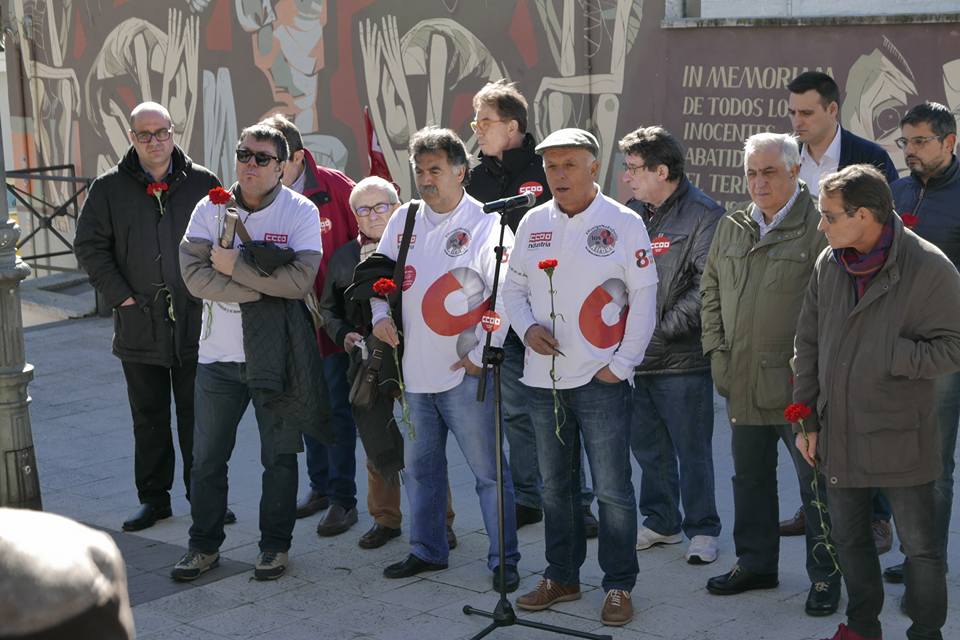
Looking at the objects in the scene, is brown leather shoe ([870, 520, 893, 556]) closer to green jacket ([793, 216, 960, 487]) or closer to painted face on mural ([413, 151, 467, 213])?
green jacket ([793, 216, 960, 487])

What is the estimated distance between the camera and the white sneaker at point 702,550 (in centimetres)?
611

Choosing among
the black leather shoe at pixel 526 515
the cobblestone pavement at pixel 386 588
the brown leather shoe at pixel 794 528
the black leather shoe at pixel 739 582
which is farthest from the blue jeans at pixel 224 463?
the brown leather shoe at pixel 794 528

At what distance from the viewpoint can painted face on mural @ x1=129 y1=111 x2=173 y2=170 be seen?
6.79 m

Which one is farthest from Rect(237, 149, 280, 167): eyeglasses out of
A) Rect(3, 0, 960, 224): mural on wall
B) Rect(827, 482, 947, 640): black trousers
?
Rect(3, 0, 960, 224): mural on wall

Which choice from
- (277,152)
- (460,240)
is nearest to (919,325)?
(460,240)

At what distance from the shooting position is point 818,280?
4.91 metres

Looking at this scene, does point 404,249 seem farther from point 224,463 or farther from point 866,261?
point 866,261

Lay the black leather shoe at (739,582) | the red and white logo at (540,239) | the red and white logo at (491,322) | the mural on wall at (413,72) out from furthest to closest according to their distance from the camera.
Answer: the mural on wall at (413,72) < the black leather shoe at (739,582) < the red and white logo at (540,239) < the red and white logo at (491,322)

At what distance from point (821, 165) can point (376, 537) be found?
264 centimetres

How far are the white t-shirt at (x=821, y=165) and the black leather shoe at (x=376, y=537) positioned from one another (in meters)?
2.50

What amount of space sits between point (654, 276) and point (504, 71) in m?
6.70

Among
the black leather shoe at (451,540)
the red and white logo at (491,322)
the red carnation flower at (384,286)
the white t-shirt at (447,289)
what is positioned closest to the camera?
the red and white logo at (491,322)

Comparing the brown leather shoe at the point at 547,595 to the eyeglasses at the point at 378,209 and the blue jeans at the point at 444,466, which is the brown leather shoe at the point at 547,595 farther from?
the eyeglasses at the point at 378,209

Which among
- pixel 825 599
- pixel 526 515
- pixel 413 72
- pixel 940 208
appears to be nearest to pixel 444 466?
pixel 526 515
